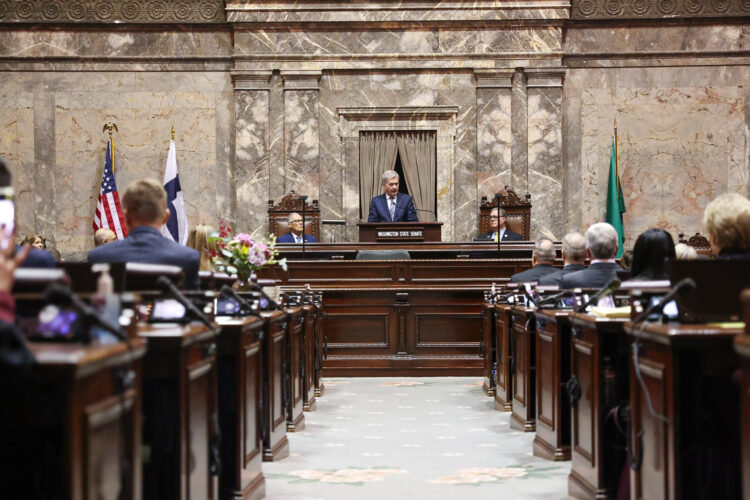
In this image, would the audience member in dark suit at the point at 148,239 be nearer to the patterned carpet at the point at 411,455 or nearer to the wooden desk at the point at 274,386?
the wooden desk at the point at 274,386

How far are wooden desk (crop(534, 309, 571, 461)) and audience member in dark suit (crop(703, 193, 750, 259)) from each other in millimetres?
1370

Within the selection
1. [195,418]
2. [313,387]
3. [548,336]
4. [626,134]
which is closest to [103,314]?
[195,418]

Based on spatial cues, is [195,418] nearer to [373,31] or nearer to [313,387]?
[313,387]

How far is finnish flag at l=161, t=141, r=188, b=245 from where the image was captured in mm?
12555

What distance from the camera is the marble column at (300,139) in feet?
42.5

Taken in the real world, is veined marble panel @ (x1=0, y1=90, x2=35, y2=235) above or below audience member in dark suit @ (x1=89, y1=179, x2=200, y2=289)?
above

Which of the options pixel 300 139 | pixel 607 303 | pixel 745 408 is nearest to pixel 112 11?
pixel 300 139

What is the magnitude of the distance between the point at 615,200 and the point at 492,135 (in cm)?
199

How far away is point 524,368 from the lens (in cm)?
610

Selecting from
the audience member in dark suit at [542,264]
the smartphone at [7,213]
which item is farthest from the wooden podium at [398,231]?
the smartphone at [7,213]

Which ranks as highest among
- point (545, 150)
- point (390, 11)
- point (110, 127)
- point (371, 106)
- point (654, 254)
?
point (390, 11)

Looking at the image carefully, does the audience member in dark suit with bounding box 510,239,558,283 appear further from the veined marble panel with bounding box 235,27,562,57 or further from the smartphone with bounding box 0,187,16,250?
the veined marble panel with bounding box 235,27,562,57

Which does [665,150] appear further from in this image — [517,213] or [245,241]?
[245,241]

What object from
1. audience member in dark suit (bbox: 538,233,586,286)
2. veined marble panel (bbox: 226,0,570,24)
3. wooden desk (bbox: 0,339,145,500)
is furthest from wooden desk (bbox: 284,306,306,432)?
veined marble panel (bbox: 226,0,570,24)
